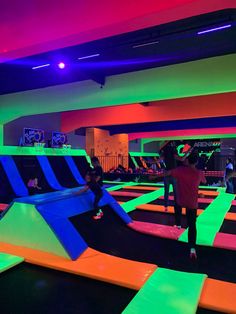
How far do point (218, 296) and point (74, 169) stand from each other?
319 inches

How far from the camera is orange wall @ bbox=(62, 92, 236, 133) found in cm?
876

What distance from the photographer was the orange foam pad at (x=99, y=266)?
2.44m

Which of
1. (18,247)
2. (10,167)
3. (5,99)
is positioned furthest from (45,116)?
(18,247)

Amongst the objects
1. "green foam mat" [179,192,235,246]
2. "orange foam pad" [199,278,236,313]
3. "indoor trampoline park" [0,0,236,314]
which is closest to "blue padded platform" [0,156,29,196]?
"indoor trampoline park" [0,0,236,314]

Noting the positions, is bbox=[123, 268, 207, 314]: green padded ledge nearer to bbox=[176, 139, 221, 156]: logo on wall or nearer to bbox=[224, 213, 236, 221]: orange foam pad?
bbox=[224, 213, 236, 221]: orange foam pad

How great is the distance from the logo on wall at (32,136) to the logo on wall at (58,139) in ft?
1.87

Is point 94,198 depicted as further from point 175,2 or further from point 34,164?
point 34,164

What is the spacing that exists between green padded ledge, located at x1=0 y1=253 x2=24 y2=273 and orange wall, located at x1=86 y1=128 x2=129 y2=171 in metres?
10.4

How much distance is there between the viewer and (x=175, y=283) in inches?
92.8

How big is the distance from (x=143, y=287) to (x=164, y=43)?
464 centimetres

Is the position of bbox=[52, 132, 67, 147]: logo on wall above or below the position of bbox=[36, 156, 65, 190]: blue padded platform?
above

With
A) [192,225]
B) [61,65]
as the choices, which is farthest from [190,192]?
[61,65]

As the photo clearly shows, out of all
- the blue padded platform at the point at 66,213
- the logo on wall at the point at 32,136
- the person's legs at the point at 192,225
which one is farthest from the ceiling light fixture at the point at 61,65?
the logo on wall at the point at 32,136

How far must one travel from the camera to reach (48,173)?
8656mm
